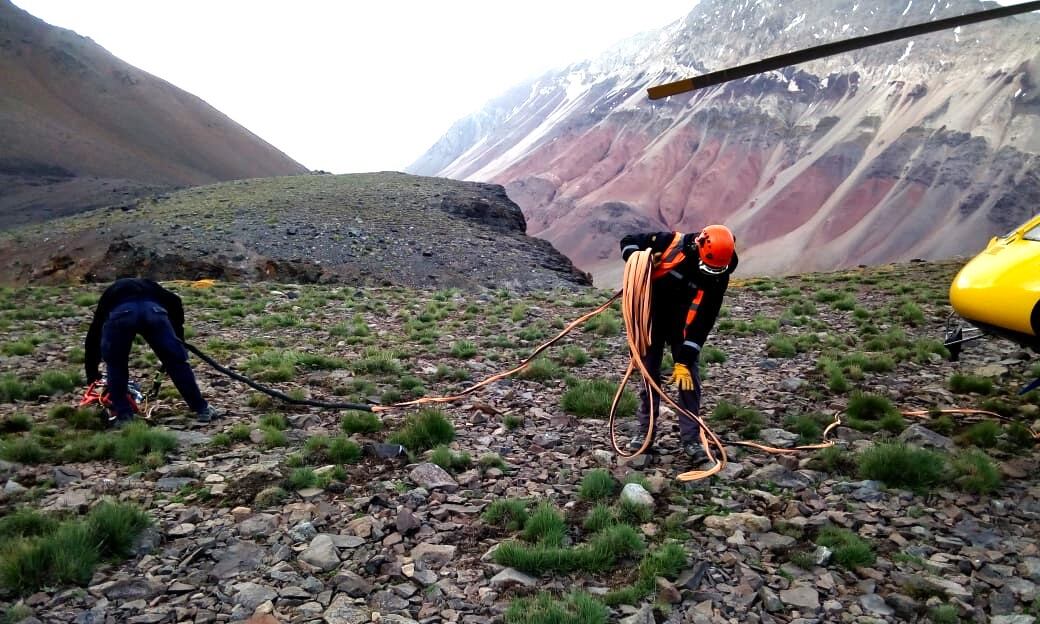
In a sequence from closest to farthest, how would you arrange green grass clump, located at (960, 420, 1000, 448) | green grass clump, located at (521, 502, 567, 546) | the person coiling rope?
green grass clump, located at (521, 502, 567, 546)
the person coiling rope
green grass clump, located at (960, 420, 1000, 448)

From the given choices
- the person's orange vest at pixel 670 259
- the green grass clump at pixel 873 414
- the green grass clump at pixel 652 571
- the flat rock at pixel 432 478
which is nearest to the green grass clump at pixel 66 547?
the flat rock at pixel 432 478

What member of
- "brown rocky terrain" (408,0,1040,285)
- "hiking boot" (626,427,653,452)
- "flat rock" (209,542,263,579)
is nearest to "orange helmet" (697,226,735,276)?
"hiking boot" (626,427,653,452)

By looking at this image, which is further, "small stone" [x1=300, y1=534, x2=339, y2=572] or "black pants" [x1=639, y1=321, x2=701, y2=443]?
"black pants" [x1=639, y1=321, x2=701, y2=443]

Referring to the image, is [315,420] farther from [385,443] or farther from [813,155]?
[813,155]

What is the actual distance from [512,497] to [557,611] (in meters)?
1.72

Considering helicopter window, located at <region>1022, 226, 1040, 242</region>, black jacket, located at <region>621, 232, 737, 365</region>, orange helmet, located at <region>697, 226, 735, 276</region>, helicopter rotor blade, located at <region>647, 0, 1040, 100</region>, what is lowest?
black jacket, located at <region>621, 232, 737, 365</region>

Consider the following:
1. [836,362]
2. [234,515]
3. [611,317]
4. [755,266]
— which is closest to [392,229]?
[611,317]

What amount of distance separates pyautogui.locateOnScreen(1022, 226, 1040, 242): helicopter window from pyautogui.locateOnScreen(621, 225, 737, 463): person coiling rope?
3.42m

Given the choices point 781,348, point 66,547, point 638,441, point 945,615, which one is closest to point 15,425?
point 66,547

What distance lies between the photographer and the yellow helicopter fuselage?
641 cm

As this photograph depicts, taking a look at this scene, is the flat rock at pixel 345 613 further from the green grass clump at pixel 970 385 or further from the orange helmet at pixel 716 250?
the green grass clump at pixel 970 385

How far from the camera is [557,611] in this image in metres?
3.88

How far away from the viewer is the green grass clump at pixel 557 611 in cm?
385

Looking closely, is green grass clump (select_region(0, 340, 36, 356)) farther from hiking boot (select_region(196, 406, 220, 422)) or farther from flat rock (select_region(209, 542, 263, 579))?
flat rock (select_region(209, 542, 263, 579))
